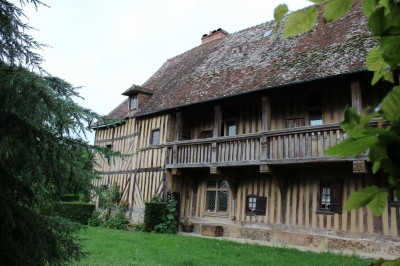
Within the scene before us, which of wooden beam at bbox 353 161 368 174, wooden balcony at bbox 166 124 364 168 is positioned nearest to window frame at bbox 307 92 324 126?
wooden balcony at bbox 166 124 364 168

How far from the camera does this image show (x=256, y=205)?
38.6 ft

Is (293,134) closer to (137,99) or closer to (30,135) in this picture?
(30,135)

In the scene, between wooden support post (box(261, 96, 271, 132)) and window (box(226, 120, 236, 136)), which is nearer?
wooden support post (box(261, 96, 271, 132))

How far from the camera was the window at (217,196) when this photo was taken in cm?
1296

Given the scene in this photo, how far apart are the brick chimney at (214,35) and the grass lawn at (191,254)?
11.6 m

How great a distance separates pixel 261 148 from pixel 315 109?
2032 mm

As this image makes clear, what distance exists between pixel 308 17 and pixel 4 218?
363 cm

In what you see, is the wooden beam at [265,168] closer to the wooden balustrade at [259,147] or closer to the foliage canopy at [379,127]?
the wooden balustrade at [259,147]

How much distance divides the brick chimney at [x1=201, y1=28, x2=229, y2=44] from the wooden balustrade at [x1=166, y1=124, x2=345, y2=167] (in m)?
8.01

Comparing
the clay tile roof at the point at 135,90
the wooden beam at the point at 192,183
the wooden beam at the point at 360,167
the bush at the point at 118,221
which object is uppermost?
the clay tile roof at the point at 135,90

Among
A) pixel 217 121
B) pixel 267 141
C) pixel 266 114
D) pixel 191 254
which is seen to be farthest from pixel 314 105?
pixel 191 254

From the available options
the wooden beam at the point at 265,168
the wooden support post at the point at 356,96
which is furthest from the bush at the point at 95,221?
the wooden support post at the point at 356,96

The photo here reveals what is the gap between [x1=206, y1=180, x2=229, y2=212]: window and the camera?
1296cm

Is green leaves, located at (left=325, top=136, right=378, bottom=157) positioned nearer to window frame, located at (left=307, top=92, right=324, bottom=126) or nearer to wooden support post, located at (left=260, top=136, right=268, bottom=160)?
wooden support post, located at (left=260, top=136, right=268, bottom=160)
